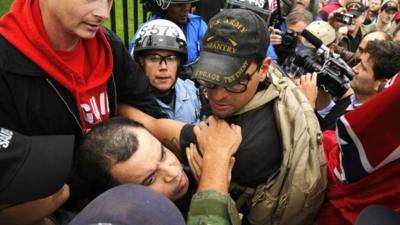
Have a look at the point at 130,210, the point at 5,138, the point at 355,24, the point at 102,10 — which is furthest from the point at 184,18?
the point at 355,24

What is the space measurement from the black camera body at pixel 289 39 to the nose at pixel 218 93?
278cm

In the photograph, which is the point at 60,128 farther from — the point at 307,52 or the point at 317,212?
the point at 307,52

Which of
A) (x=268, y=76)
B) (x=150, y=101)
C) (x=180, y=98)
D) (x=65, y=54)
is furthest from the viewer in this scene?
(x=180, y=98)

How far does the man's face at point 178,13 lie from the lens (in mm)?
4062

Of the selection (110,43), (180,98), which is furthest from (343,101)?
(110,43)

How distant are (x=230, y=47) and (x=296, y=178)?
687 mm

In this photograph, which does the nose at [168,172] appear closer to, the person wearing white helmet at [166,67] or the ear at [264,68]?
the ear at [264,68]

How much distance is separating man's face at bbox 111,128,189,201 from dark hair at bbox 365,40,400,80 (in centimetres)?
236

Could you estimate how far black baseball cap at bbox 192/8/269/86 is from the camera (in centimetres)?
193

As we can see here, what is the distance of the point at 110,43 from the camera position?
2.29 meters

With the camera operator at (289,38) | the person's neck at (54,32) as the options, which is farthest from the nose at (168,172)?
the camera operator at (289,38)

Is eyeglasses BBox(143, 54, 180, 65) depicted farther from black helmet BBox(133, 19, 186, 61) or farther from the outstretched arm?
the outstretched arm

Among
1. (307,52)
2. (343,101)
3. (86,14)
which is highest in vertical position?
(86,14)

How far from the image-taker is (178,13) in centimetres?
409
